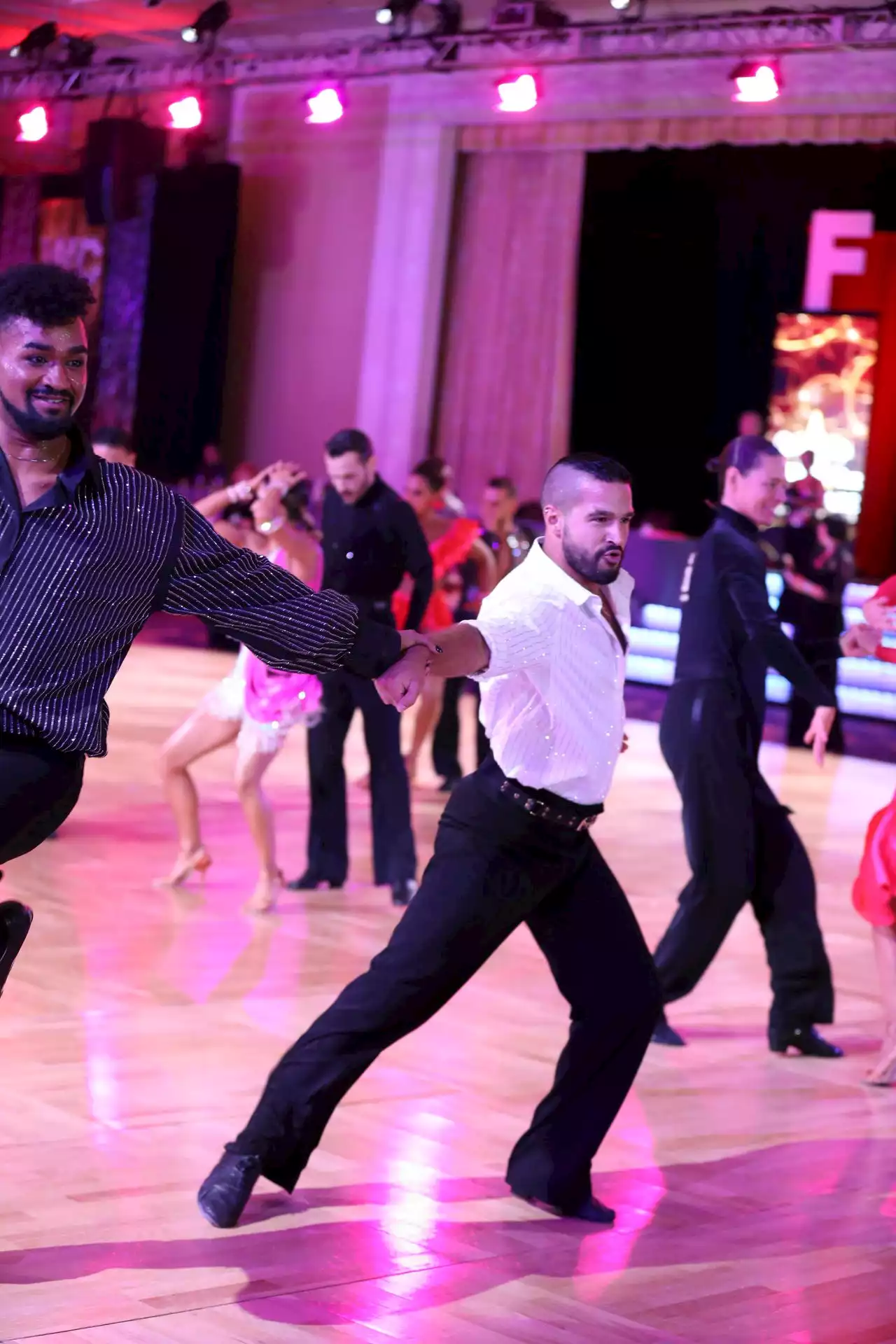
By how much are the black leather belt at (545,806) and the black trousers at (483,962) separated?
15mm

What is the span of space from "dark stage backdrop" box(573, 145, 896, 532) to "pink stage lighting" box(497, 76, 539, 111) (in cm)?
196

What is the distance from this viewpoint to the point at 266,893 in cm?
645

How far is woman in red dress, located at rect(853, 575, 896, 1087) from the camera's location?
16.2 feet

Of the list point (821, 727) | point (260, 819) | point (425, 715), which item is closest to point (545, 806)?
point (821, 727)

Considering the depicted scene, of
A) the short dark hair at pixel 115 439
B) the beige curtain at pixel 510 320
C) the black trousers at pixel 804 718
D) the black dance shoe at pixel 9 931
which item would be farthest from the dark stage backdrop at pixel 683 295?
the black dance shoe at pixel 9 931

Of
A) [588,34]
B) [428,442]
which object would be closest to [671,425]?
[428,442]

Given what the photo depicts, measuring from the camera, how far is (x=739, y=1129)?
14.9 ft

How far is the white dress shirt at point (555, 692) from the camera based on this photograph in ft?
11.7

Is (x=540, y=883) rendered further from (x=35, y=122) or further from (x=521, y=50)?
(x=35, y=122)

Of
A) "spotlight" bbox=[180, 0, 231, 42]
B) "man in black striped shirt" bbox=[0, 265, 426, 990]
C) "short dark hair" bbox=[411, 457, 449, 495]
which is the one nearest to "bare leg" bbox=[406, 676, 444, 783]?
"short dark hair" bbox=[411, 457, 449, 495]

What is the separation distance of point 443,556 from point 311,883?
8.97ft

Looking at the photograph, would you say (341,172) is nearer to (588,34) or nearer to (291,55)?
(291,55)

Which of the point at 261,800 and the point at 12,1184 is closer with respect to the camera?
the point at 12,1184

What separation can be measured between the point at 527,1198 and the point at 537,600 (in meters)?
1.19
